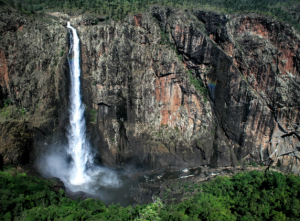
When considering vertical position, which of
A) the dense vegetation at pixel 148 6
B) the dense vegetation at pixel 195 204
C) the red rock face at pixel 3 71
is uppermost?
the dense vegetation at pixel 148 6

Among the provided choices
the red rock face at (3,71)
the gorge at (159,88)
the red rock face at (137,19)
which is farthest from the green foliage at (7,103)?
the red rock face at (137,19)

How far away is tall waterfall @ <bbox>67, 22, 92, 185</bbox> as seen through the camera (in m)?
28.6

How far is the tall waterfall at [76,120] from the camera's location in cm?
2862

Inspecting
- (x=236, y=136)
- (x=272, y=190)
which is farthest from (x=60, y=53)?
(x=272, y=190)

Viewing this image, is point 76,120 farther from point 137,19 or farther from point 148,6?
point 148,6

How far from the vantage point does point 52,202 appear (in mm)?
20766

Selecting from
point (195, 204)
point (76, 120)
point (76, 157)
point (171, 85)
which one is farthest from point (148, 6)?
point (195, 204)

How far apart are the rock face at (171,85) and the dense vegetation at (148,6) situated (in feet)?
7.73

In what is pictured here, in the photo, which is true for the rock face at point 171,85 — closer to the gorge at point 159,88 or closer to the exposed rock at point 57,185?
the gorge at point 159,88

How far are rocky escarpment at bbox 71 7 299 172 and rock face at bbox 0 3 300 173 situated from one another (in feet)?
0.40

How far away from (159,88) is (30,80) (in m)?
15.8

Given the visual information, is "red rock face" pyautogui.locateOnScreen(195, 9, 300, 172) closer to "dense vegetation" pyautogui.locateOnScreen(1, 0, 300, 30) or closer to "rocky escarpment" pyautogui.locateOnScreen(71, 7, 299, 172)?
"rocky escarpment" pyautogui.locateOnScreen(71, 7, 299, 172)

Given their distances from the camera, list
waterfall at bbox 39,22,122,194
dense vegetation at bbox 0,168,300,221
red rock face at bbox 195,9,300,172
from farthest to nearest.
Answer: red rock face at bbox 195,9,300,172, waterfall at bbox 39,22,122,194, dense vegetation at bbox 0,168,300,221

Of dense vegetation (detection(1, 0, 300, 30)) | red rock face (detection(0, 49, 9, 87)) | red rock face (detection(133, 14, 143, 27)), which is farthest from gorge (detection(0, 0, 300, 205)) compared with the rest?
dense vegetation (detection(1, 0, 300, 30))
